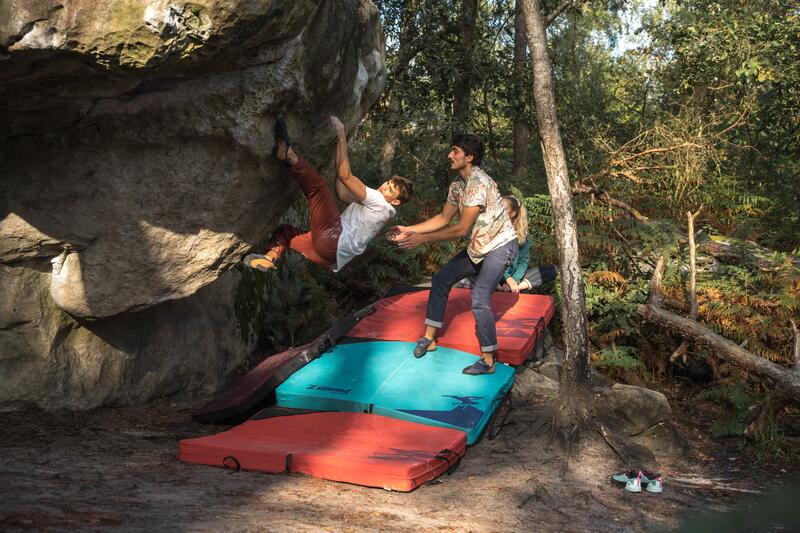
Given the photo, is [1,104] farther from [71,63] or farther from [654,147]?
[654,147]

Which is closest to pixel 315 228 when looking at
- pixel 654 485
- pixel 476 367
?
pixel 476 367

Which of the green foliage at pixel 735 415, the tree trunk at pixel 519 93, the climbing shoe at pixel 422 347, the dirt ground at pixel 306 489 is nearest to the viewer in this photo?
the dirt ground at pixel 306 489

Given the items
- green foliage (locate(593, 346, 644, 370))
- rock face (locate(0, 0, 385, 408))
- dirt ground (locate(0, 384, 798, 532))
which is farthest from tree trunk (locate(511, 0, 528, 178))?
dirt ground (locate(0, 384, 798, 532))

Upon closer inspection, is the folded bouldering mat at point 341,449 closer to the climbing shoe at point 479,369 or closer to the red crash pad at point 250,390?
the red crash pad at point 250,390

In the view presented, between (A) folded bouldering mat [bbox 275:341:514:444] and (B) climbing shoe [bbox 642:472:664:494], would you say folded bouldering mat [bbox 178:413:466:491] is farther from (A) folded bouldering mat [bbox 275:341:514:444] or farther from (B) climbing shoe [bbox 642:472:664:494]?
(B) climbing shoe [bbox 642:472:664:494]

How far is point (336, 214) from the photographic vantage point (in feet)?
22.5

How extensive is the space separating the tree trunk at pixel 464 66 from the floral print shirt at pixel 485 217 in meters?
4.95

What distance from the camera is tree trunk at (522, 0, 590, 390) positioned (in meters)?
6.98

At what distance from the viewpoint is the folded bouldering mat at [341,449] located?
212 inches

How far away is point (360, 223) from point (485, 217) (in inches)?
46.6

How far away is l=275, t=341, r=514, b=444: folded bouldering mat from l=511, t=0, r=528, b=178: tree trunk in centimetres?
595

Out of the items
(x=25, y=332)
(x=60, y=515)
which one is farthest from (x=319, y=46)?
(x=60, y=515)

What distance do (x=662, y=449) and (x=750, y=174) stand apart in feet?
28.6

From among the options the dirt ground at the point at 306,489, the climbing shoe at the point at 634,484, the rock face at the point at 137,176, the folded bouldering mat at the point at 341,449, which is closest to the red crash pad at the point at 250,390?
the dirt ground at the point at 306,489
